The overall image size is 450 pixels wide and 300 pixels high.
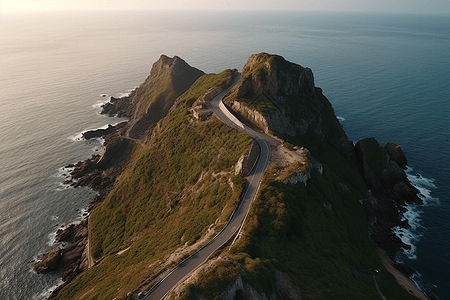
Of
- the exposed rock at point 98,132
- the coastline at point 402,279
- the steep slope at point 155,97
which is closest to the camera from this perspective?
the coastline at point 402,279

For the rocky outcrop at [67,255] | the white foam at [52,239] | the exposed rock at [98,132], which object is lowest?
the exposed rock at [98,132]

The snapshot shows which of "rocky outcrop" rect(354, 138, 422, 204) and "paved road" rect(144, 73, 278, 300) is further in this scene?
"rocky outcrop" rect(354, 138, 422, 204)

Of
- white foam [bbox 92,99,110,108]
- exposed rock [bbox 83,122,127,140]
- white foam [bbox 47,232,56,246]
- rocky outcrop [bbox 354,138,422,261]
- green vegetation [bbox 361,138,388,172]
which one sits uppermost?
green vegetation [bbox 361,138,388,172]

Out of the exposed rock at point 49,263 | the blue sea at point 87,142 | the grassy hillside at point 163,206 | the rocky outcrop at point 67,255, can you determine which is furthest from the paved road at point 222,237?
the exposed rock at point 49,263

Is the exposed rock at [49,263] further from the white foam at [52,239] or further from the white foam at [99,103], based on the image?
the white foam at [99,103]

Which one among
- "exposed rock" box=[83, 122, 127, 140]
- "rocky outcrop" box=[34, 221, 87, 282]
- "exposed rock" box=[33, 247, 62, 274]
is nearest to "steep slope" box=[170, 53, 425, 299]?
"rocky outcrop" box=[34, 221, 87, 282]

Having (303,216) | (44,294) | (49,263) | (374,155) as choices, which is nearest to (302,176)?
(303,216)

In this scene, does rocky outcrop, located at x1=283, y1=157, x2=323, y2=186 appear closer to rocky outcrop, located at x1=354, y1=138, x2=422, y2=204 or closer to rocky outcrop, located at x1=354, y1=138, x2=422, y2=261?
rocky outcrop, located at x1=354, y1=138, x2=422, y2=261

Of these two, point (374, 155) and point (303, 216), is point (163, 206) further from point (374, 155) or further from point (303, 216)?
point (374, 155)
